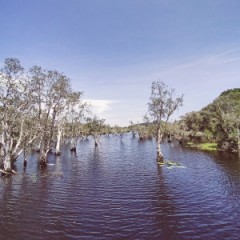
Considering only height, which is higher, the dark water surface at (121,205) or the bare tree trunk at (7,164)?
the bare tree trunk at (7,164)

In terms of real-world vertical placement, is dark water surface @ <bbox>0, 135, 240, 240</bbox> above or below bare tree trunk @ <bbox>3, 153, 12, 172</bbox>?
below

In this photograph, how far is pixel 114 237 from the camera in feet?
70.3

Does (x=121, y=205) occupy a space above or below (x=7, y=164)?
below

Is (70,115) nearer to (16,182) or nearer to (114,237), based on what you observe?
(16,182)

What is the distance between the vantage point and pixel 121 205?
1172 inches

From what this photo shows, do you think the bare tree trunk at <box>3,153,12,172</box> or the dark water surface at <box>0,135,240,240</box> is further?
the bare tree trunk at <box>3,153,12,172</box>

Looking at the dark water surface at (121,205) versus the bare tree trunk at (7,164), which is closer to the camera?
the dark water surface at (121,205)

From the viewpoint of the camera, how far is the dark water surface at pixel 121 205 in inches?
890

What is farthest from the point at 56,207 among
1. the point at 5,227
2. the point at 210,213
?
the point at 210,213

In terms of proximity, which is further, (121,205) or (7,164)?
(7,164)

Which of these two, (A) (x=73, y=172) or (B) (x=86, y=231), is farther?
(A) (x=73, y=172)

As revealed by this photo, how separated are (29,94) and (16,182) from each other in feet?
57.2

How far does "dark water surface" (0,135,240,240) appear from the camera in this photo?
22609 mm

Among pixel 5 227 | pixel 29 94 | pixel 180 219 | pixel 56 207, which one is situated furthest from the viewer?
pixel 29 94
